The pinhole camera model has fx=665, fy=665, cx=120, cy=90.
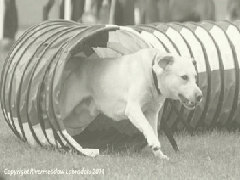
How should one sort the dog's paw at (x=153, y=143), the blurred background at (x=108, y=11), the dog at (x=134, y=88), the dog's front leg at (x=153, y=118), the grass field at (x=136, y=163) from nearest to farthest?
the grass field at (x=136, y=163)
the dog's paw at (x=153, y=143)
the dog at (x=134, y=88)
the dog's front leg at (x=153, y=118)
the blurred background at (x=108, y=11)


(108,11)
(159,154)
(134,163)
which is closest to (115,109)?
(159,154)

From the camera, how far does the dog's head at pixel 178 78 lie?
17.5 feet

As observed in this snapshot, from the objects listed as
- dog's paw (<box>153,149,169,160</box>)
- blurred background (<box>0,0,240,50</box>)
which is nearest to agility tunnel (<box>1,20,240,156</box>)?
dog's paw (<box>153,149,169,160</box>)

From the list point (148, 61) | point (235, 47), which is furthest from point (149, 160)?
point (235, 47)

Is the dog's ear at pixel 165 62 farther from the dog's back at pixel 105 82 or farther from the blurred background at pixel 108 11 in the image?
the blurred background at pixel 108 11

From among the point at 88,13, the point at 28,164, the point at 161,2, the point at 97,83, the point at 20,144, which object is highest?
the point at 97,83

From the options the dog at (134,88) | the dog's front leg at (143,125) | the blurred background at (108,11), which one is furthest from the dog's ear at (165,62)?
the blurred background at (108,11)

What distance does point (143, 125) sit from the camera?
17.6 ft

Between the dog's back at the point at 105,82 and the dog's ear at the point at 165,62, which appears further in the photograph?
the dog's back at the point at 105,82

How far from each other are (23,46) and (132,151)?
5.31ft

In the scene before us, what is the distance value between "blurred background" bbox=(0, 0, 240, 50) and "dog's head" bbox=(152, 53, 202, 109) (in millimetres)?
8071

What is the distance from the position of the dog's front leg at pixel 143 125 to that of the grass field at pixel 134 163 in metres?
0.11

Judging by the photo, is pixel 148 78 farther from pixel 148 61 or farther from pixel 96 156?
pixel 96 156

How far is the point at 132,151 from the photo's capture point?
5781mm
